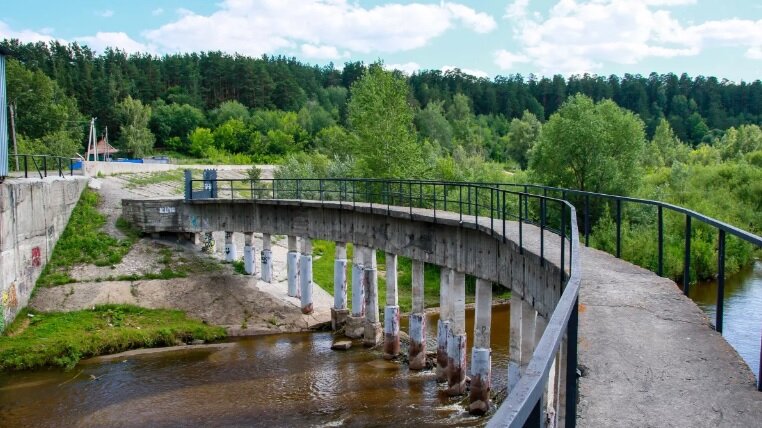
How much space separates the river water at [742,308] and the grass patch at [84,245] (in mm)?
21984

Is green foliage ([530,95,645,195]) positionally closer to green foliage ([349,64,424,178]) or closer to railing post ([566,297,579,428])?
green foliage ([349,64,424,178])

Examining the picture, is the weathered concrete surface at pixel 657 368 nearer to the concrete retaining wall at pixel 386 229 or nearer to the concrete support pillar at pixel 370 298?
the concrete retaining wall at pixel 386 229

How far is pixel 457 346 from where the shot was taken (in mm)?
18656

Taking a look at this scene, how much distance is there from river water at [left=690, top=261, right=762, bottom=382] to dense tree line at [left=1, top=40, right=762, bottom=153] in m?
56.2

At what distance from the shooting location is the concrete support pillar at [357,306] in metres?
24.2

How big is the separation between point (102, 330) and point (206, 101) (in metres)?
92.6

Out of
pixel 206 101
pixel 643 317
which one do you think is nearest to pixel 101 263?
pixel 643 317

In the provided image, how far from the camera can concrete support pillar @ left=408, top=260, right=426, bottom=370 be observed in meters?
20.8

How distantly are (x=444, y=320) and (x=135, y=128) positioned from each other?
7494cm

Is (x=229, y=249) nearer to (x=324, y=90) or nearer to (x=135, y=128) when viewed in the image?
(x=135, y=128)

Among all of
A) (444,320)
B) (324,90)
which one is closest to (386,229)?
(444,320)

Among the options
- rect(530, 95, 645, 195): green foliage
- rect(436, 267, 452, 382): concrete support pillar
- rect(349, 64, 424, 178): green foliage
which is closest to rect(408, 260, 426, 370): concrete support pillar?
rect(436, 267, 452, 382): concrete support pillar

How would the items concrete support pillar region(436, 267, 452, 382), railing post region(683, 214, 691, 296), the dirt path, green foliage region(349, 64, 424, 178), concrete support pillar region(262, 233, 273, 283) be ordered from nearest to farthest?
railing post region(683, 214, 691, 296) → concrete support pillar region(436, 267, 452, 382) → the dirt path → concrete support pillar region(262, 233, 273, 283) → green foliage region(349, 64, 424, 178)

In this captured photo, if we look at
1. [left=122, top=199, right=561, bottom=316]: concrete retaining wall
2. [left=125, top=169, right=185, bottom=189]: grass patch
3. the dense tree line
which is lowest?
[left=122, top=199, right=561, bottom=316]: concrete retaining wall
